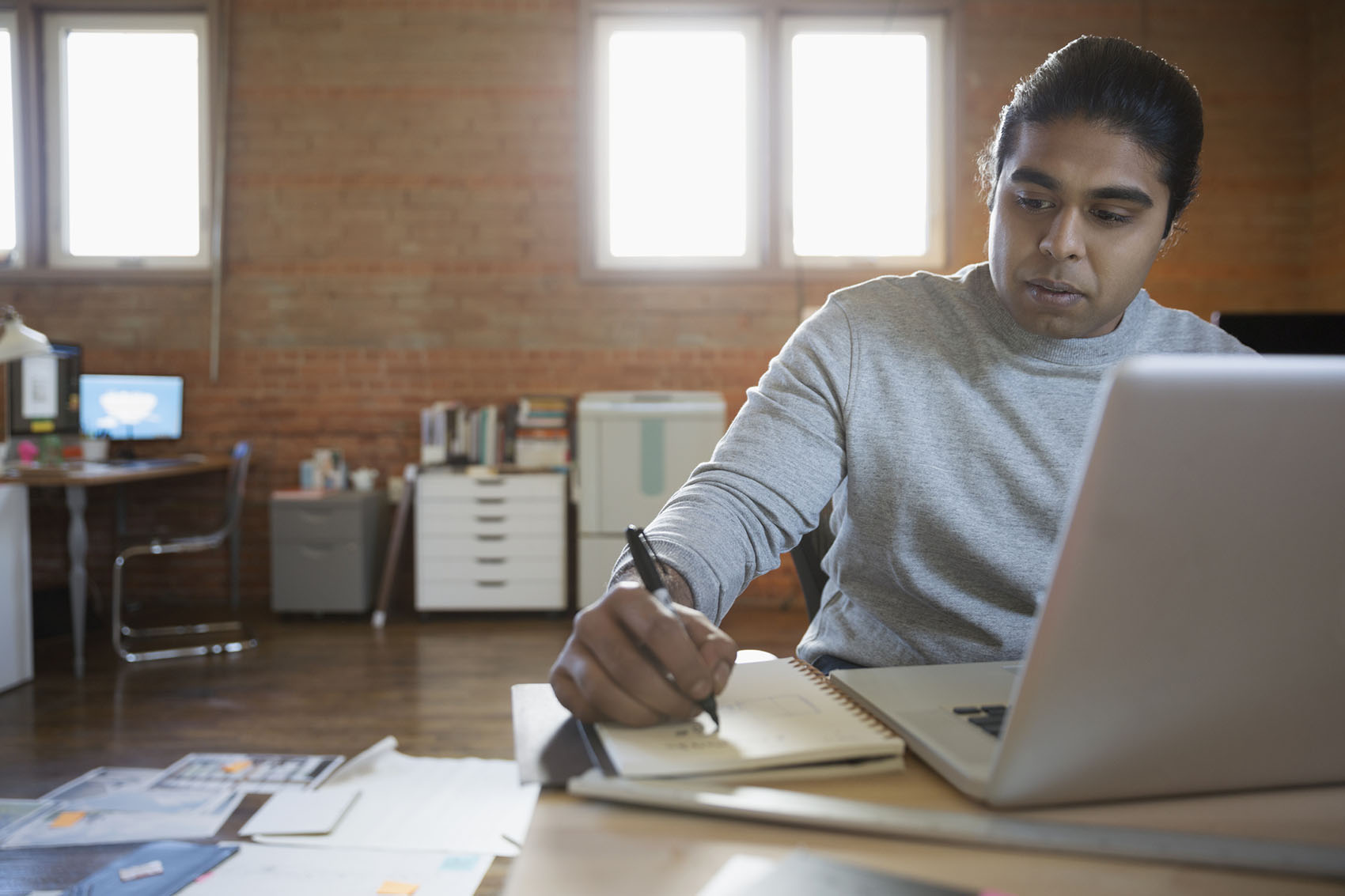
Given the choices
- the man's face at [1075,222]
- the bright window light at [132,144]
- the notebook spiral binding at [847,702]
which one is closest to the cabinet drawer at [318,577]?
the bright window light at [132,144]

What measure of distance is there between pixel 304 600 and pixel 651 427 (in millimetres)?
1795

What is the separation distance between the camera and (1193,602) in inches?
17.7

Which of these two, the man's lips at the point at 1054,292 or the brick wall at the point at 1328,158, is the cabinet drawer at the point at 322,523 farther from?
the brick wall at the point at 1328,158

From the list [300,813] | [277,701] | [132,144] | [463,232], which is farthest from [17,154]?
[300,813]

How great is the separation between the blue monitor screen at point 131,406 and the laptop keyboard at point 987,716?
4642mm

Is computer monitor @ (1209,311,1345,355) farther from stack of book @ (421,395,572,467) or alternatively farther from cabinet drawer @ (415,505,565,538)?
stack of book @ (421,395,572,467)

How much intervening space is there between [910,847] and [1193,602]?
0.62 feet

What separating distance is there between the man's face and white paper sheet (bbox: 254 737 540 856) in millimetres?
1402

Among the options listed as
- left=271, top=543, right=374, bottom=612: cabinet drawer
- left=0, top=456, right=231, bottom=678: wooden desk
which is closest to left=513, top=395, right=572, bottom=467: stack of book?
left=271, top=543, right=374, bottom=612: cabinet drawer

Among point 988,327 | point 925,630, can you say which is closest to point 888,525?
point 925,630

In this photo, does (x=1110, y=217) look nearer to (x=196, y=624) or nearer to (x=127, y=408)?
(x=196, y=624)

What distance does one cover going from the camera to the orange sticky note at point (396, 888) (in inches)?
71.4

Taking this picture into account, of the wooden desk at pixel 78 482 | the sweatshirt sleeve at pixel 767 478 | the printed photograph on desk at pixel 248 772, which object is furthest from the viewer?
the wooden desk at pixel 78 482

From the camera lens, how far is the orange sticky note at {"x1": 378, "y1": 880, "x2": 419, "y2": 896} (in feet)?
5.95
